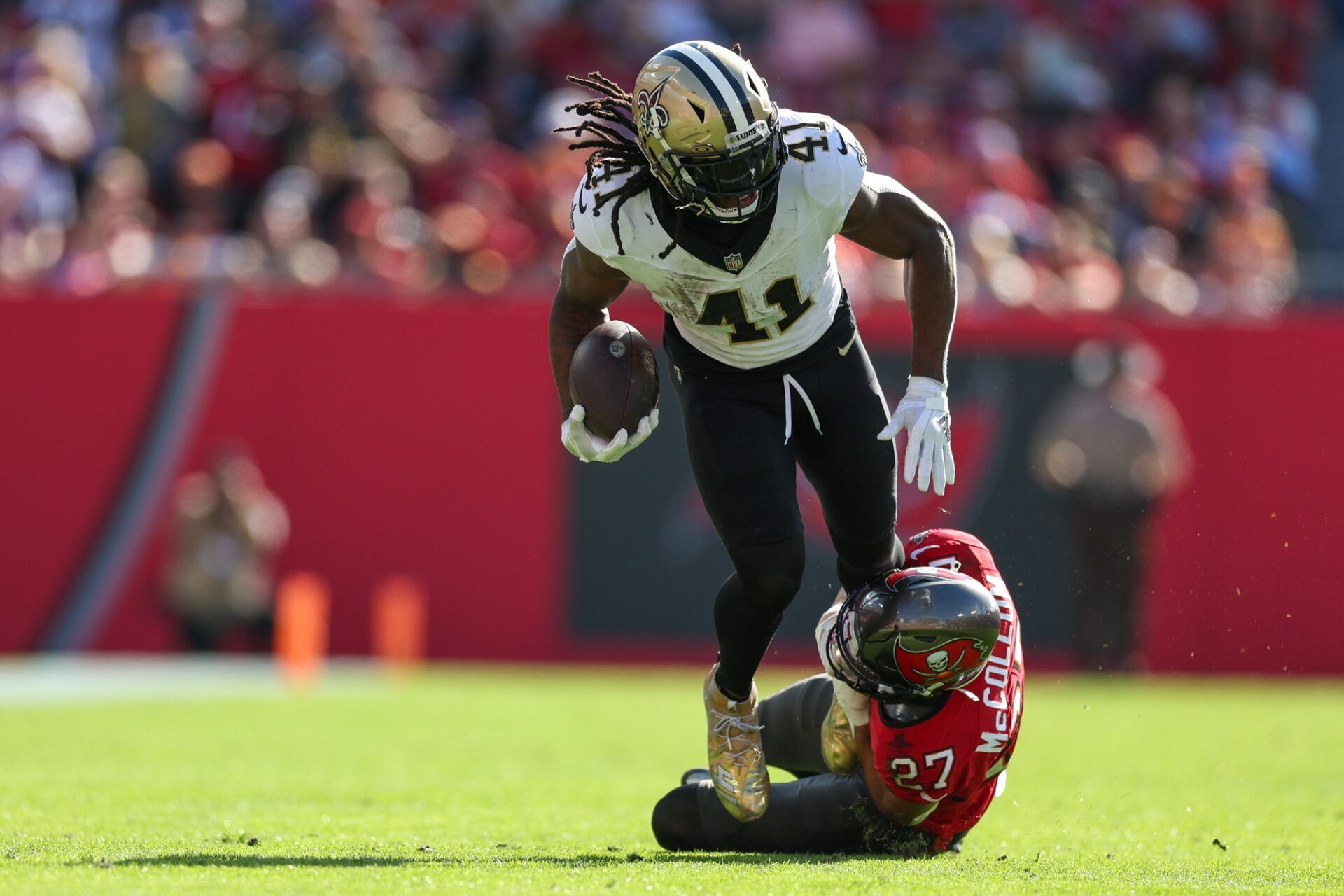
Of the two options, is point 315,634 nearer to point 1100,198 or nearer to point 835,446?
point 1100,198

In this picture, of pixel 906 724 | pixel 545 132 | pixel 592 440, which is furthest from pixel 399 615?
pixel 906 724

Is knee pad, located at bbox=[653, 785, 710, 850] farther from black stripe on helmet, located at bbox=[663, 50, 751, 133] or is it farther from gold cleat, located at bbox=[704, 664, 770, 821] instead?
black stripe on helmet, located at bbox=[663, 50, 751, 133]

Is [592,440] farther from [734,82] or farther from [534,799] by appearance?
[534,799]

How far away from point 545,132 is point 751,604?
30.5 feet

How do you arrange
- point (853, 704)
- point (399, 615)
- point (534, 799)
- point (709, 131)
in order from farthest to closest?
1. point (399, 615)
2. point (534, 799)
3. point (853, 704)
4. point (709, 131)

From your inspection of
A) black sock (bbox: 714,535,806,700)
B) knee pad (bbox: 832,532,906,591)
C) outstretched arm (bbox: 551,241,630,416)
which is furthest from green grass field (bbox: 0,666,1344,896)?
outstretched arm (bbox: 551,241,630,416)

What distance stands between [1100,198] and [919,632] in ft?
32.8

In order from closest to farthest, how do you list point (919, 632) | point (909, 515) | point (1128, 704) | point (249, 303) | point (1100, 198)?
point (919, 632) < point (1128, 704) < point (909, 515) < point (249, 303) < point (1100, 198)

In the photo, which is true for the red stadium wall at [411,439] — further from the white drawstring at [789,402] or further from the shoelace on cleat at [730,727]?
the shoelace on cleat at [730,727]

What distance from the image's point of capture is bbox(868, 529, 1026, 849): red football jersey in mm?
4723

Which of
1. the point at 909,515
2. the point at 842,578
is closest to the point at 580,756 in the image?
the point at 842,578

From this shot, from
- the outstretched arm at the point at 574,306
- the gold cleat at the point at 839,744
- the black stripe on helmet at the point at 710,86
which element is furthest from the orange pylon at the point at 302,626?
the black stripe on helmet at the point at 710,86

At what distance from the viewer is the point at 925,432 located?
506 centimetres

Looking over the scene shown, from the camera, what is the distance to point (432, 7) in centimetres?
1527
